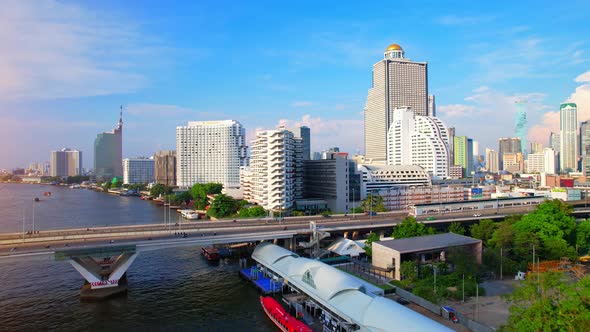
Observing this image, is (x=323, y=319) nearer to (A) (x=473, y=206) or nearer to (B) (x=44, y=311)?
(B) (x=44, y=311)

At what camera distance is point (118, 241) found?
36.1 m

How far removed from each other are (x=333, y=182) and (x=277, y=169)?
36.3ft

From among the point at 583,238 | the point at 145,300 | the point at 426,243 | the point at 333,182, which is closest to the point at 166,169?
the point at 333,182

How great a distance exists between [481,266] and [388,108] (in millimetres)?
120798

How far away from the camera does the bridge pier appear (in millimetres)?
30589

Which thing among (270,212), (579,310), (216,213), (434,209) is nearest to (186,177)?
(216,213)

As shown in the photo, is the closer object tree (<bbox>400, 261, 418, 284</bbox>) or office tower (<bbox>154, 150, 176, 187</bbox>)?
tree (<bbox>400, 261, 418, 284</bbox>)

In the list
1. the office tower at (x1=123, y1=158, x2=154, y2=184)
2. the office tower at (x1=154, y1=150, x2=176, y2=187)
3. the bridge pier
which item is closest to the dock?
the bridge pier

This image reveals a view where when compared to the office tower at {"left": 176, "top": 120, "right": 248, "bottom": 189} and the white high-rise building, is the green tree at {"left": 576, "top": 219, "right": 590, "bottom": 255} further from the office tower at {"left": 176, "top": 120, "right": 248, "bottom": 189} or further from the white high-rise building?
the office tower at {"left": 176, "top": 120, "right": 248, "bottom": 189}

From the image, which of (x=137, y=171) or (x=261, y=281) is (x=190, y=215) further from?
(x=137, y=171)

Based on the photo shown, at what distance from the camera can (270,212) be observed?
64.1m

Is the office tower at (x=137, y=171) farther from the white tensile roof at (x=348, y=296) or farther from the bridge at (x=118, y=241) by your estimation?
the white tensile roof at (x=348, y=296)

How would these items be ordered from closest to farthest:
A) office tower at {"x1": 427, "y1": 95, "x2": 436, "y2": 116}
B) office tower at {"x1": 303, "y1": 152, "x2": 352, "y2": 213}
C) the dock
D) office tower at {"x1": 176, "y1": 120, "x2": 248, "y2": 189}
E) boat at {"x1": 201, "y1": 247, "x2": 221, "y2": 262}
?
the dock < boat at {"x1": 201, "y1": 247, "x2": 221, "y2": 262} < office tower at {"x1": 303, "y1": 152, "x2": 352, "y2": 213} < office tower at {"x1": 176, "y1": 120, "x2": 248, "y2": 189} < office tower at {"x1": 427, "y1": 95, "x2": 436, "y2": 116}

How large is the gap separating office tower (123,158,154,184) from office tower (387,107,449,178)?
112859 millimetres
